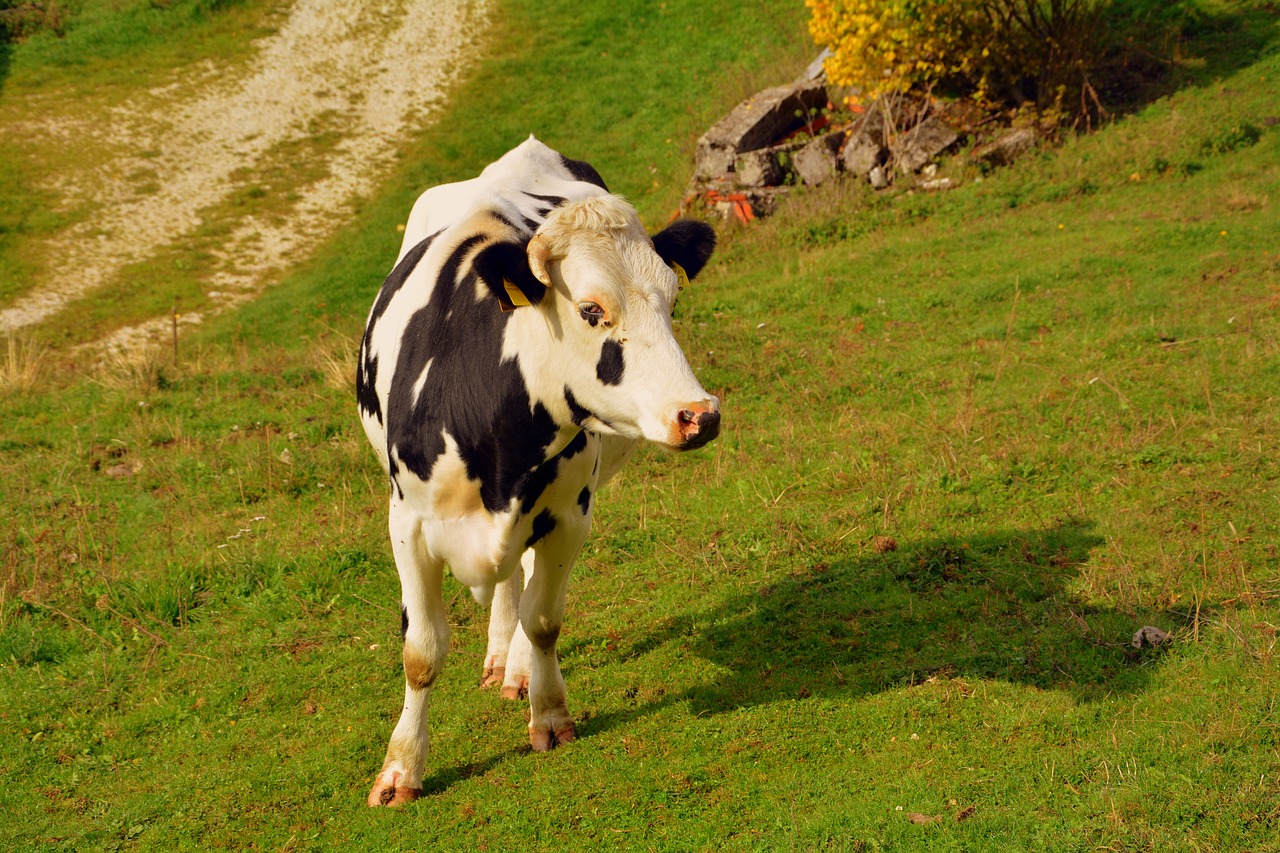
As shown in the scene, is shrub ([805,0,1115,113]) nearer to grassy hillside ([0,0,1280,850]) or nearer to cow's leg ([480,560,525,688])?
grassy hillside ([0,0,1280,850])

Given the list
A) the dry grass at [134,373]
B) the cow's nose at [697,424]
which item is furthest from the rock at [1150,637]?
the dry grass at [134,373]

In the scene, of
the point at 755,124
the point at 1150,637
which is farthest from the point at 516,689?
the point at 755,124

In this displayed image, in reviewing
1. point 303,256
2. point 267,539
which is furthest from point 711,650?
point 303,256

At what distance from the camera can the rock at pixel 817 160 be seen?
16312 millimetres

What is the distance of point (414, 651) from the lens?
533 centimetres

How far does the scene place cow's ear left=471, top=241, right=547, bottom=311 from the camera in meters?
4.40

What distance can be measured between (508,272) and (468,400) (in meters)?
0.70

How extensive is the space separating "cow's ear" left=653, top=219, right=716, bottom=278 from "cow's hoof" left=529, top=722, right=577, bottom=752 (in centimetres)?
237

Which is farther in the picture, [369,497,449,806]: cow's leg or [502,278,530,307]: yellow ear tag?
[369,497,449,806]: cow's leg

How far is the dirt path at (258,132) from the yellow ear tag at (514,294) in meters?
13.0

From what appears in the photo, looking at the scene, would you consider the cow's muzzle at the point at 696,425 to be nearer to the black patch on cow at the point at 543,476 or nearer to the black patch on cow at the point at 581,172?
the black patch on cow at the point at 543,476

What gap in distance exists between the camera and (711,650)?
21.1 ft

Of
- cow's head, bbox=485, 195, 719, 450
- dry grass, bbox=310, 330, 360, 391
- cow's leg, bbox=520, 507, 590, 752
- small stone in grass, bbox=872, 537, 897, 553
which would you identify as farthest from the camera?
dry grass, bbox=310, 330, 360, 391

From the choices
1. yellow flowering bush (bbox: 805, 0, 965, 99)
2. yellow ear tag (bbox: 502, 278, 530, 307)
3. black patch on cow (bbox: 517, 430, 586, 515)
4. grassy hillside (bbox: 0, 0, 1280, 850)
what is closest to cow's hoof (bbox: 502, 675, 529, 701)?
grassy hillside (bbox: 0, 0, 1280, 850)
